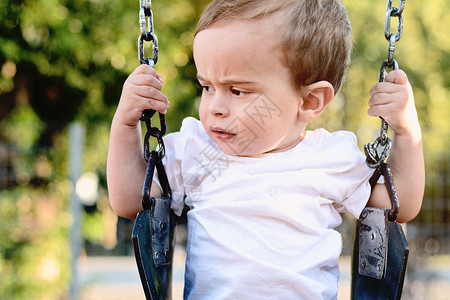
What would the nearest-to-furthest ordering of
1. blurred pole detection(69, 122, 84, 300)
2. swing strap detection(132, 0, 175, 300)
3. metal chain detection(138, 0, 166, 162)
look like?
1. swing strap detection(132, 0, 175, 300)
2. metal chain detection(138, 0, 166, 162)
3. blurred pole detection(69, 122, 84, 300)

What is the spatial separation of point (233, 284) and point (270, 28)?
511mm

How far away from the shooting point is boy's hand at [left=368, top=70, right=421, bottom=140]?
120 centimetres

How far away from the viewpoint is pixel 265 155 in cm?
121

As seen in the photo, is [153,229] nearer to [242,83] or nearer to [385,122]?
[242,83]

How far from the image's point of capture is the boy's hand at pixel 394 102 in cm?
120

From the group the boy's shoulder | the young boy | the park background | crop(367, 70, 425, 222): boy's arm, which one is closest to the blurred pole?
the park background

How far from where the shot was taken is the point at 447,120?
5.94m

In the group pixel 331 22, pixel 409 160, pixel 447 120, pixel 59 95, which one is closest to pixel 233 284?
pixel 409 160

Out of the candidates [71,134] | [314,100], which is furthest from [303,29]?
[71,134]

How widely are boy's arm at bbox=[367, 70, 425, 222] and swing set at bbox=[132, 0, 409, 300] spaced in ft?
0.11

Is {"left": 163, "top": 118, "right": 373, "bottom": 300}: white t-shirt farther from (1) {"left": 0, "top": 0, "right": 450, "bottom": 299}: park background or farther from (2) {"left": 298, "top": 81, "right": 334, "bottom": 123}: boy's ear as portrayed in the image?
(1) {"left": 0, "top": 0, "right": 450, "bottom": 299}: park background

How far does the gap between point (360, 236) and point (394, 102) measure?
297mm

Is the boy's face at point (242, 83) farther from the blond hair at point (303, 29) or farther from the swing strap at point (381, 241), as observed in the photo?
the swing strap at point (381, 241)

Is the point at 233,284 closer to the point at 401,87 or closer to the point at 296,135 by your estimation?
the point at 296,135
